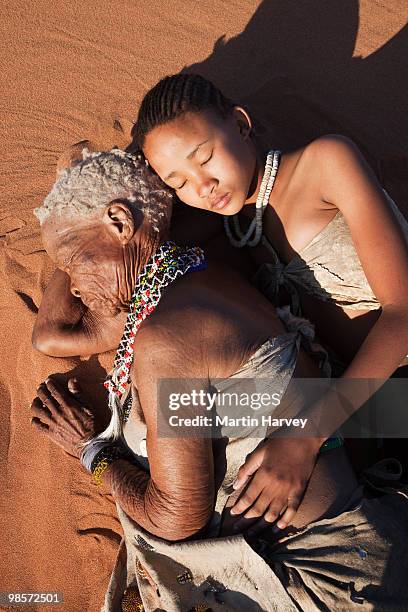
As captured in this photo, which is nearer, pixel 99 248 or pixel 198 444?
pixel 198 444

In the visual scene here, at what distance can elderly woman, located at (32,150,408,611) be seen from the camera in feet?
7.11

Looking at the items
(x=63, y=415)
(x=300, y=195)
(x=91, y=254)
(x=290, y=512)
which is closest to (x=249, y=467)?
(x=290, y=512)

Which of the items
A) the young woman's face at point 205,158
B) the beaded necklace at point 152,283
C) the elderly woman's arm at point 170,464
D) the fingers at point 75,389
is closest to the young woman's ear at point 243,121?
the young woman's face at point 205,158

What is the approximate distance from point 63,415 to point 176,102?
1.77 metres

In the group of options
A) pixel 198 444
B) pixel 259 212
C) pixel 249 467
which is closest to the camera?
pixel 198 444

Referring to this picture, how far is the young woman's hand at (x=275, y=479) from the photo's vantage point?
7.45 ft

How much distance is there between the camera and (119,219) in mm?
Result: 2365

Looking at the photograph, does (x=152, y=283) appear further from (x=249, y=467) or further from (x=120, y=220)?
(x=249, y=467)

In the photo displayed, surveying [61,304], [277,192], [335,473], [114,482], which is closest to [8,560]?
[114,482]

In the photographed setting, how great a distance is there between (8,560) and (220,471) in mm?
1511

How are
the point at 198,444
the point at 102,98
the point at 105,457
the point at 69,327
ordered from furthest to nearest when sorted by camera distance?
1. the point at 102,98
2. the point at 69,327
3. the point at 105,457
4. the point at 198,444

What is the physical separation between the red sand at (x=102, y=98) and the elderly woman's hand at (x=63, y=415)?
11 cm

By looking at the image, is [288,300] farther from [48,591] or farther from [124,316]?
[48,591]

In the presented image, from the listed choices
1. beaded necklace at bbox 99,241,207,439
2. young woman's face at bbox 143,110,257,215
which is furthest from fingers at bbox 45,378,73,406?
young woman's face at bbox 143,110,257,215
